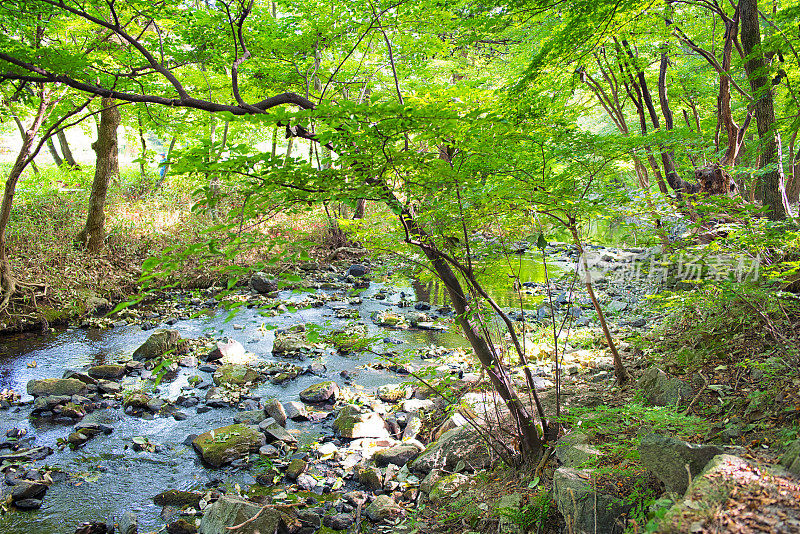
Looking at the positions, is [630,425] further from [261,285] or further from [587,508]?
[261,285]

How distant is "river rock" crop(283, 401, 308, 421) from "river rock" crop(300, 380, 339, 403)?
0.23 m

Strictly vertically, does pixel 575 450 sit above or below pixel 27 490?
above

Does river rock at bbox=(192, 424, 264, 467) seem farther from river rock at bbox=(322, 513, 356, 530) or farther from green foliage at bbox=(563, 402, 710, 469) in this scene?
green foliage at bbox=(563, 402, 710, 469)

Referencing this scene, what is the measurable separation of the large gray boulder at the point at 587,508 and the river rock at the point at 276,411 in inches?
147

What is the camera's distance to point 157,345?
7578 millimetres

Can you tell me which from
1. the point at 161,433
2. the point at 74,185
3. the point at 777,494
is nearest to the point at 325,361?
the point at 161,433

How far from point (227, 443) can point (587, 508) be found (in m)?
3.72

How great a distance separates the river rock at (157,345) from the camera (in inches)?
295

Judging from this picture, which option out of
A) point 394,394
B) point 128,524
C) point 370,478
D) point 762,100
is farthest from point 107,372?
point 762,100

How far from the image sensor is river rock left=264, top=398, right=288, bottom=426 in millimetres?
5604

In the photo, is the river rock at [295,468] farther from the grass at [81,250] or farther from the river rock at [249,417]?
the grass at [81,250]

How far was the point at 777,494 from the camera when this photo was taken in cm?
181

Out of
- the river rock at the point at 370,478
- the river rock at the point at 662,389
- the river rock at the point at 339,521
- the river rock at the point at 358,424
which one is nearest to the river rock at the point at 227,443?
the river rock at the point at 358,424

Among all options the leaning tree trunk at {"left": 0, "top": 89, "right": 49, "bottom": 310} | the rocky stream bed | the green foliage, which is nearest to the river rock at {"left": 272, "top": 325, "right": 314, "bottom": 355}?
the rocky stream bed
